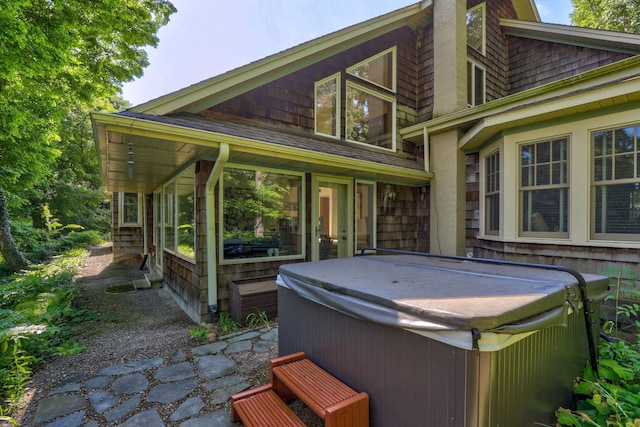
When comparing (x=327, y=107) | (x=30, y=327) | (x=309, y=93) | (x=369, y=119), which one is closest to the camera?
(x=30, y=327)

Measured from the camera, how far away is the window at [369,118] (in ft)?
20.8

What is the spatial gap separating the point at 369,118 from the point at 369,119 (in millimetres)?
23

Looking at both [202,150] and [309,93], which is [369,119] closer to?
[309,93]

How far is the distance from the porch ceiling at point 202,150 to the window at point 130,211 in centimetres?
550

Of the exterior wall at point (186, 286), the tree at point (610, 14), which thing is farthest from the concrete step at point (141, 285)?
the tree at point (610, 14)

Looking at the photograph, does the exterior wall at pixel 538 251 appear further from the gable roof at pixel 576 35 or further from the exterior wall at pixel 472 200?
the gable roof at pixel 576 35

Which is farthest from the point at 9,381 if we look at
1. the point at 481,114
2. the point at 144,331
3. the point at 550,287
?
the point at 481,114

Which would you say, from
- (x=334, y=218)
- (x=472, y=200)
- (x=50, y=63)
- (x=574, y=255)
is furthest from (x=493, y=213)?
(x=50, y=63)

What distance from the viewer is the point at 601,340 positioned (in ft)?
8.40

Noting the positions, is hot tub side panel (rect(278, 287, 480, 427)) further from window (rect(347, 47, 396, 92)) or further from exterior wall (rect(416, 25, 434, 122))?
exterior wall (rect(416, 25, 434, 122))

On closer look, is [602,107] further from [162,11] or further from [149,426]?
[162,11]

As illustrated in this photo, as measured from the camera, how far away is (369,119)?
6.65 meters

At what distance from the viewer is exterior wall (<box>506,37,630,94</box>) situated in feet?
21.7

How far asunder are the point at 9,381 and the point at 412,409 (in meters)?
3.39
